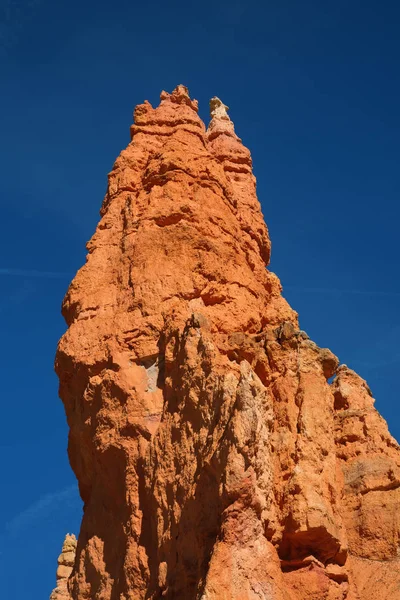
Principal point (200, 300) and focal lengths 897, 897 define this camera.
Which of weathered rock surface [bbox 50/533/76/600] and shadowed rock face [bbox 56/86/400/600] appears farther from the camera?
weathered rock surface [bbox 50/533/76/600]

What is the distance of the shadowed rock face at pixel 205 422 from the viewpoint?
13664 millimetres

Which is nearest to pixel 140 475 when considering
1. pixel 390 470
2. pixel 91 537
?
pixel 91 537

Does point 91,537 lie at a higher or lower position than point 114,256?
lower

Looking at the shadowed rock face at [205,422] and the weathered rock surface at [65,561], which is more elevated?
the weathered rock surface at [65,561]

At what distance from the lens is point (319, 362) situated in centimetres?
1623

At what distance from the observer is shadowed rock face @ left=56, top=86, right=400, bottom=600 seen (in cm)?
1366

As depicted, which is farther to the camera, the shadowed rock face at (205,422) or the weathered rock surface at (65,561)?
the weathered rock surface at (65,561)

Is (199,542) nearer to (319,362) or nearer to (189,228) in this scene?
(319,362)

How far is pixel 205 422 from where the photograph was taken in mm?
14719

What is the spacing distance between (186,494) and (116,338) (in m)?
3.98

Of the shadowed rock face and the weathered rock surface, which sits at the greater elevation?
the weathered rock surface

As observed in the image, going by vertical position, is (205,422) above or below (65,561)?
below

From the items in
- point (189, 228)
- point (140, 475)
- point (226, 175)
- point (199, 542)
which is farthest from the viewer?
point (226, 175)

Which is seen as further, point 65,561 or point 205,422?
point 65,561
